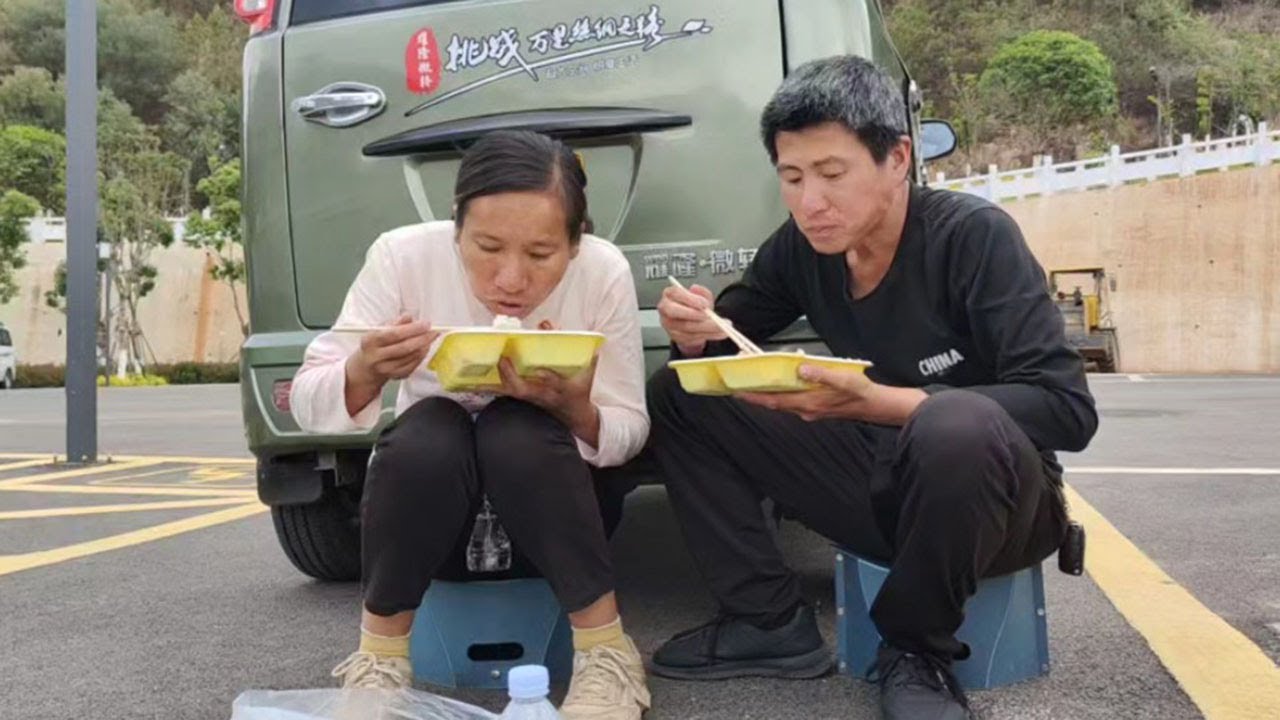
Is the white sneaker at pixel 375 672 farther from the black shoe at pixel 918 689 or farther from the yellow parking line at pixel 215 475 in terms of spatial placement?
the yellow parking line at pixel 215 475

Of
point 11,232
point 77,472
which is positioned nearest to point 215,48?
point 11,232

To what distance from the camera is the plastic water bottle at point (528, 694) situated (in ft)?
4.75

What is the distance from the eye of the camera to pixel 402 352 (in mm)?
1691

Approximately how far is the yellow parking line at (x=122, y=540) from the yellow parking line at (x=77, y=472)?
5.94 ft

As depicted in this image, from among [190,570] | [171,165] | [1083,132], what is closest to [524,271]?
[190,570]

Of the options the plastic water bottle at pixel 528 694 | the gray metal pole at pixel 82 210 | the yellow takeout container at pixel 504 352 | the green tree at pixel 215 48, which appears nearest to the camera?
the plastic water bottle at pixel 528 694

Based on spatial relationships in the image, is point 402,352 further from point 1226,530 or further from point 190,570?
point 1226,530

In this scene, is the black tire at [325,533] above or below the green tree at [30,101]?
below

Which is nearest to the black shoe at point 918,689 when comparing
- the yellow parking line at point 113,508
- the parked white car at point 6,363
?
the yellow parking line at point 113,508

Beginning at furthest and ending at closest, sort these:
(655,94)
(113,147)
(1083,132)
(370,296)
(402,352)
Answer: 1. (1083,132)
2. (113,147)
3. (655,94)
4. (370,296)
5. (402,352)

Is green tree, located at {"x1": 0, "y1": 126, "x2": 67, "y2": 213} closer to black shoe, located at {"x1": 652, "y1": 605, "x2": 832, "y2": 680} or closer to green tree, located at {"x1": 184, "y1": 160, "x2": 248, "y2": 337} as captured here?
green tree, located at {"x1": 184, "y1": 160, "x2": 248, "y2": 337}

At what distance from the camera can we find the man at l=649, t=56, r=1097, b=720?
5.60 feet

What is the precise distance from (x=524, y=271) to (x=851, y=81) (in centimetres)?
61

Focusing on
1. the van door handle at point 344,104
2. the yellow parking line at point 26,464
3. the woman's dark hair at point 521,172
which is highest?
the van door handle at point 344,104
